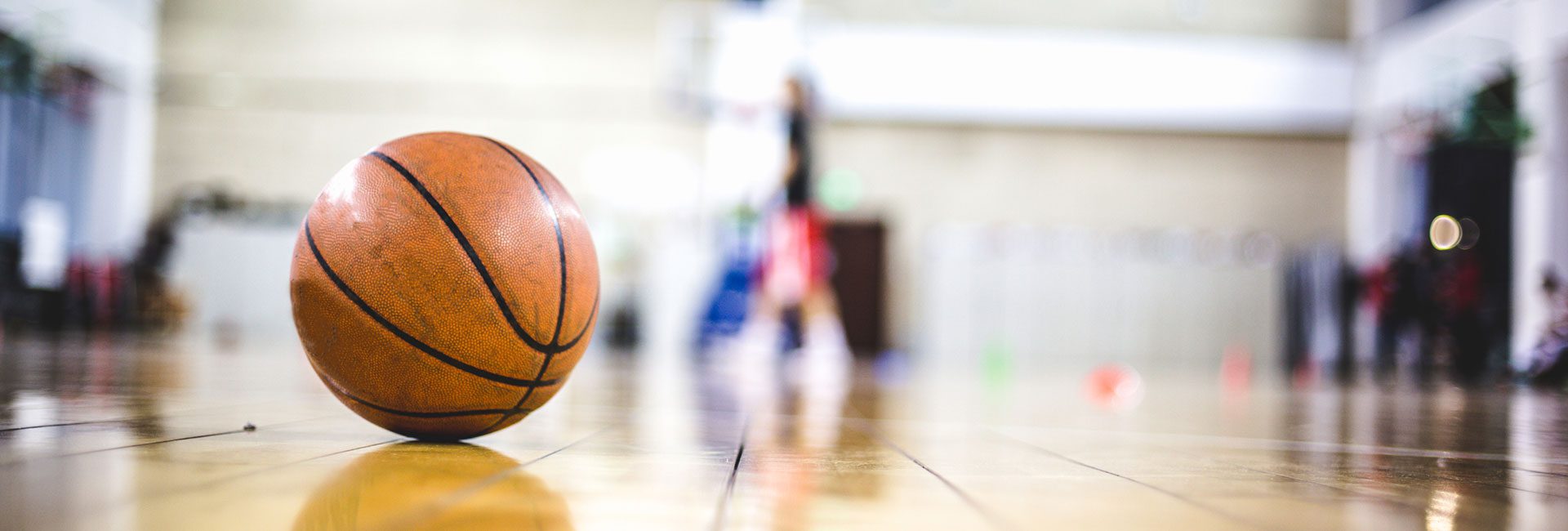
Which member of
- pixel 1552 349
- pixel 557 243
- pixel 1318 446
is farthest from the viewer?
pixel 1552 349

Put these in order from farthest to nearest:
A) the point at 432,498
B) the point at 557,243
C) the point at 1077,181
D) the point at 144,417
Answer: the point at 1077,181 < the point at 144,417 < the point at 557,243 < the point at 432,498

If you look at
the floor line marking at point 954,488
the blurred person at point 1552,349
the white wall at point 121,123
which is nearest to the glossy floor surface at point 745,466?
the floor line marking at point 954,488

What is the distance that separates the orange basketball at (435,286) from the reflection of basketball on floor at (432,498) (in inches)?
4.4

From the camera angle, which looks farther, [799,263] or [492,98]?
[492,98]

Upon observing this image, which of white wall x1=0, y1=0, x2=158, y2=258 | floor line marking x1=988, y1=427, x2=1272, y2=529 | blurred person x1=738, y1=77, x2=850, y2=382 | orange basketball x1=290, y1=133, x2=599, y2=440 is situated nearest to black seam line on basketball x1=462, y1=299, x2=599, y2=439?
orange basketball x1=290, y1=133, x2=599, y2=440

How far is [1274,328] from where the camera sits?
8859 mm

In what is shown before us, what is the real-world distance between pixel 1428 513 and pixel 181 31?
1054 centimetres

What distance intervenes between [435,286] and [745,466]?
0.42 metres

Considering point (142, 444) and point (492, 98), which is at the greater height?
point (492, 98)

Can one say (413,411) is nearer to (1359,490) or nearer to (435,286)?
(435,286)

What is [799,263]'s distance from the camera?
4.85 meters

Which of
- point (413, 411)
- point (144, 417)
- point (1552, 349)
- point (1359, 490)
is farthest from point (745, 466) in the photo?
point (1552, 349)

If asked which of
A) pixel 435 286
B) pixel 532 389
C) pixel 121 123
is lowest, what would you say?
pixel 532 389

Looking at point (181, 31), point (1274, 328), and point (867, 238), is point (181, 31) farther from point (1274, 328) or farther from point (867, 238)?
point (1274, 328)
